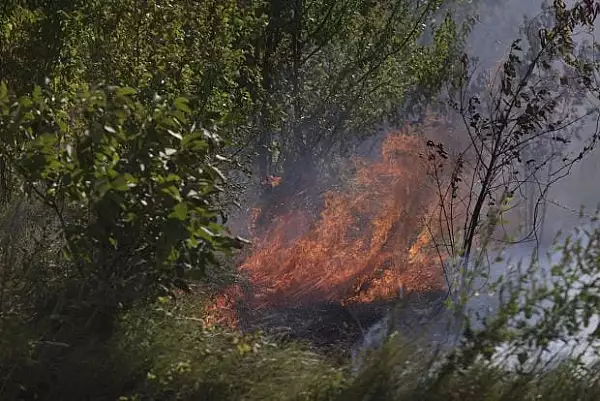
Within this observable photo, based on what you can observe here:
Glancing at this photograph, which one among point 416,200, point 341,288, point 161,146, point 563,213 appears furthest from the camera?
point 563,213

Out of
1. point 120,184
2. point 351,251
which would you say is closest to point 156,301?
point 120,184

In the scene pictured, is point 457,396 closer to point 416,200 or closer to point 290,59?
point 290,59

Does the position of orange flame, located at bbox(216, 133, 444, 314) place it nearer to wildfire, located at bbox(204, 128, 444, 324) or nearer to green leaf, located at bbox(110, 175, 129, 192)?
wildfire, located at bbox(204, 128, 444, 324)

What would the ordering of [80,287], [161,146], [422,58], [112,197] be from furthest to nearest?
[422,58], [80,287], [161,146], [112,197]

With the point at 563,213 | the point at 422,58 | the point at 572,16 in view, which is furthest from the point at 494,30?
the point at 572,16

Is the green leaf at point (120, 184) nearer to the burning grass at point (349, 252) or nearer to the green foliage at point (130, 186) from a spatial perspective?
the green foliage at point (130, 186)

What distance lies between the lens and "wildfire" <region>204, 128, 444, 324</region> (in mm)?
11836

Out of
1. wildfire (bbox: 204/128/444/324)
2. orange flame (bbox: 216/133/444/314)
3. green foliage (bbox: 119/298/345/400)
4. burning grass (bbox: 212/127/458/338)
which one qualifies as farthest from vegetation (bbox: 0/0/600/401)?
orange flame (bbox: 216/133/444/314)

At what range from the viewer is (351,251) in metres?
14.0

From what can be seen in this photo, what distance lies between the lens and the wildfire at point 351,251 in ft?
38.8

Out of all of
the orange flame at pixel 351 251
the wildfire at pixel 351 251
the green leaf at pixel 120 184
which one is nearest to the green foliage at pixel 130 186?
the green leaf at pixel 120 184

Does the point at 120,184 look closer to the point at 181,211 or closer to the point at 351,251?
the point at 181,211

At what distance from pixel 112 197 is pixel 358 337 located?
15.4 feet

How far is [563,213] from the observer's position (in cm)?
2972
